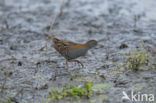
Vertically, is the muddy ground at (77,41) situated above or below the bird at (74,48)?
below

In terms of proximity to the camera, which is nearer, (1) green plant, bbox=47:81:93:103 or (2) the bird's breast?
(1) green plant, bbox=47:81:93:103

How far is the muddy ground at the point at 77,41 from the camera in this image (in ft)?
16.7

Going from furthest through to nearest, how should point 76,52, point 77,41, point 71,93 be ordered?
point 77,41, point 76,52, point 71,93

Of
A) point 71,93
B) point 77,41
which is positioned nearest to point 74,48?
point 71,93

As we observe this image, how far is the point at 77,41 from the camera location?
7.58 meters

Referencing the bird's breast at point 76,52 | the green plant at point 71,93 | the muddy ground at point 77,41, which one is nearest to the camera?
the green plant at point 71,93

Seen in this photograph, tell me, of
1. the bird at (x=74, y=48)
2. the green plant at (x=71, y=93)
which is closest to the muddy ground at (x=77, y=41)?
the green plant at (x=71, y=93)

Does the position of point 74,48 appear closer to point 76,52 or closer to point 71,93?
point 76,52

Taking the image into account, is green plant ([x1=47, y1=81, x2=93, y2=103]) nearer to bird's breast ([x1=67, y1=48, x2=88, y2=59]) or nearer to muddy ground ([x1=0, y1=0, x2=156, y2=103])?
muddy ground ([x1=0, y1=0, x2=156, y2=103])

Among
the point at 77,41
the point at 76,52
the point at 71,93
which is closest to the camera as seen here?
the point at 71,93

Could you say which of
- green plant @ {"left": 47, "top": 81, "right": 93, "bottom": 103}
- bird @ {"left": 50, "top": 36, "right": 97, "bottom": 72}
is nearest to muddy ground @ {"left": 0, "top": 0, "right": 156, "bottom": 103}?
green plant @ {"left": 47, "top": 81, "right": 93, "bottom": 103}

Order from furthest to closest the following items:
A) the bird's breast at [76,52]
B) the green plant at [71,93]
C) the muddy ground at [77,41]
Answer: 1. the bird's breast at [76,52]
2. the muddy ground at [77,41]
3. the green plant at [71,93]

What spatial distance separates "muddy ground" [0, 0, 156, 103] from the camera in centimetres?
509

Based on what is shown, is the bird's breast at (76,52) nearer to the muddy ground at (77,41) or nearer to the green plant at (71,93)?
the muddy ground at (77,41)
